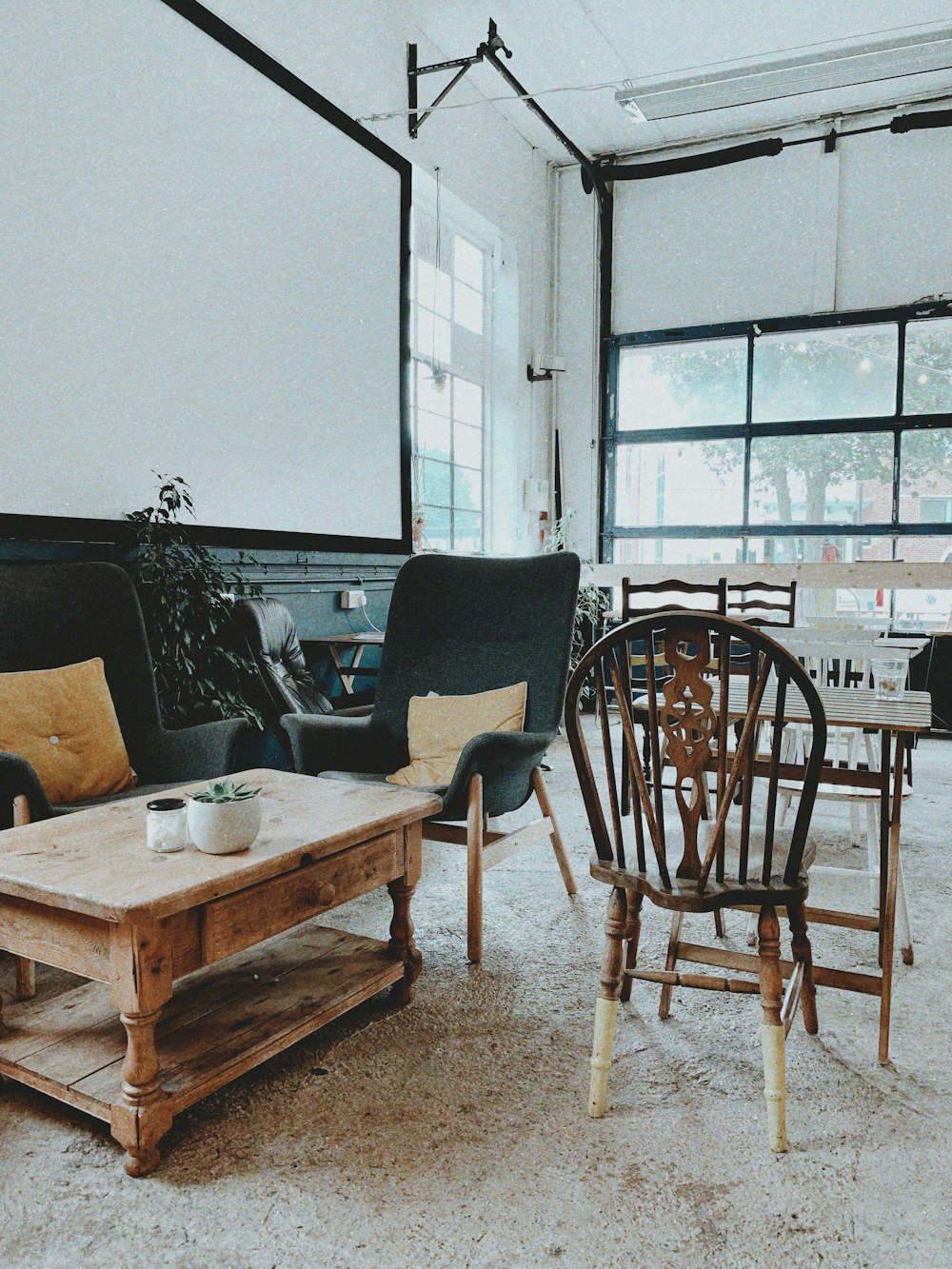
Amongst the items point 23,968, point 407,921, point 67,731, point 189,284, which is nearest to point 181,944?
point 407,921

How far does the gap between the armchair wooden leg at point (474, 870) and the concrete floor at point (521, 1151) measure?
10 cm

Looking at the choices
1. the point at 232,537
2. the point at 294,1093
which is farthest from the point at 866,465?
the point at 294,1093

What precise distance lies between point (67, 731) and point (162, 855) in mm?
903

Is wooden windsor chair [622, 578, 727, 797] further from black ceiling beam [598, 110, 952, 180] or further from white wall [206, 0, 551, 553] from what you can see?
black ceiling beam [598, 110, 952, 180]

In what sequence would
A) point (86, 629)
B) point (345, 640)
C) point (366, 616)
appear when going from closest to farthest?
point (86, 629), point (345, 640), point (366, 616)

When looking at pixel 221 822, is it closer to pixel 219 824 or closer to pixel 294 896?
pixel 219 824

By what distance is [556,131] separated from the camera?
20.0 ft

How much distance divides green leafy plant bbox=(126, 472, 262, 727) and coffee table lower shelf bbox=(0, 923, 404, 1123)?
1.17 m

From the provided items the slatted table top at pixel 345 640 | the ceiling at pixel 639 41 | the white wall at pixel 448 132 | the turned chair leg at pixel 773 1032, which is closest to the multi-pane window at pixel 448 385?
the white wall at pixel 448 132

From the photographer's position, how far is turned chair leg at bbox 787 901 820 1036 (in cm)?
179

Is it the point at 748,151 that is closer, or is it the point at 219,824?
the point at 219,824

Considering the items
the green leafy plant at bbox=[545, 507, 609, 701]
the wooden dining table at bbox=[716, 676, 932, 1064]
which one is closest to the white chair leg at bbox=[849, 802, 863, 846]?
the wooden dining table at bbox=[716, 676, 932, 1064]

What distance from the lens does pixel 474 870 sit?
2.38 m

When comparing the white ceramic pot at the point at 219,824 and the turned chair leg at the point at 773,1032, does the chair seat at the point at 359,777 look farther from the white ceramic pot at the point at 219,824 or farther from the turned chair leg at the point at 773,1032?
→ the turned chair leg at the point at 773,1032
